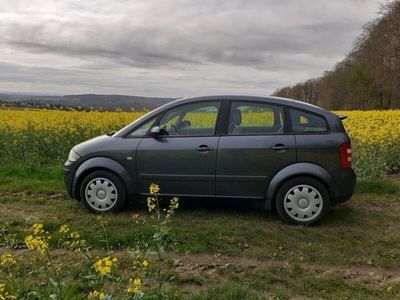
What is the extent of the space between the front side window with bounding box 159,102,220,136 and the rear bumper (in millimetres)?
1815

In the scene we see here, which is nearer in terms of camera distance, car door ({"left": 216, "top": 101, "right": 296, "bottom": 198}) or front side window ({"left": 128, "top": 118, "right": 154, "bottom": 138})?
car door ({"left": 216, "top": 101, "right": 296, "bottom": 198})

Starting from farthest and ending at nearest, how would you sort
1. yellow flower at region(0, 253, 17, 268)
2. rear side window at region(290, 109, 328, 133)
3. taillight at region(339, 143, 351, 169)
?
rear side window at region(290, 109, 328, 133), taillight at region(339, 143, 351, 169), yellow flower at region(0, 253, 17, 268)

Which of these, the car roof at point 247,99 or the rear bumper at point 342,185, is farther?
the car roof at point 247,99

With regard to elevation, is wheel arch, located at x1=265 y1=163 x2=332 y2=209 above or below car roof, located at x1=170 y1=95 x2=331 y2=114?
below

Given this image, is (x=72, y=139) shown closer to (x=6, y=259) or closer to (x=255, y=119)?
(x=255, y=119)

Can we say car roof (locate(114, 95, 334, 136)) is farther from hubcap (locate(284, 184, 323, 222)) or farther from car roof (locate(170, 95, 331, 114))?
hubcap (locate(284, 184, 323, 222))

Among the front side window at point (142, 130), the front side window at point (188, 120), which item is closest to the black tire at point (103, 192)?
the front side window at point (142, 130)

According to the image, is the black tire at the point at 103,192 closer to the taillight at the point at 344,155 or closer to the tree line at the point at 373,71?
the taillight at the point at 344,155

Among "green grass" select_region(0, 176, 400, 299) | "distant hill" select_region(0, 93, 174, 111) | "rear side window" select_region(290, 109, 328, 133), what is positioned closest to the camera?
"green grass" select_region(0, 176, 400, 299)

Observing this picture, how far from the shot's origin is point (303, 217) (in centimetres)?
543

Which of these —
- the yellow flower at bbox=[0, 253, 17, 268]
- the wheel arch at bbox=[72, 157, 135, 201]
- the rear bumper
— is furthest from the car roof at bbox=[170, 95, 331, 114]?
the yellow flower at bbox=[0, 253, 17, 268]

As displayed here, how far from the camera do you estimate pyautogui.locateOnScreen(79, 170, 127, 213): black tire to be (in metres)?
5.83

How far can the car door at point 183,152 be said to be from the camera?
220 inches

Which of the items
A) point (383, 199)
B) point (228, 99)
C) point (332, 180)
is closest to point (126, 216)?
point (228, 99)
